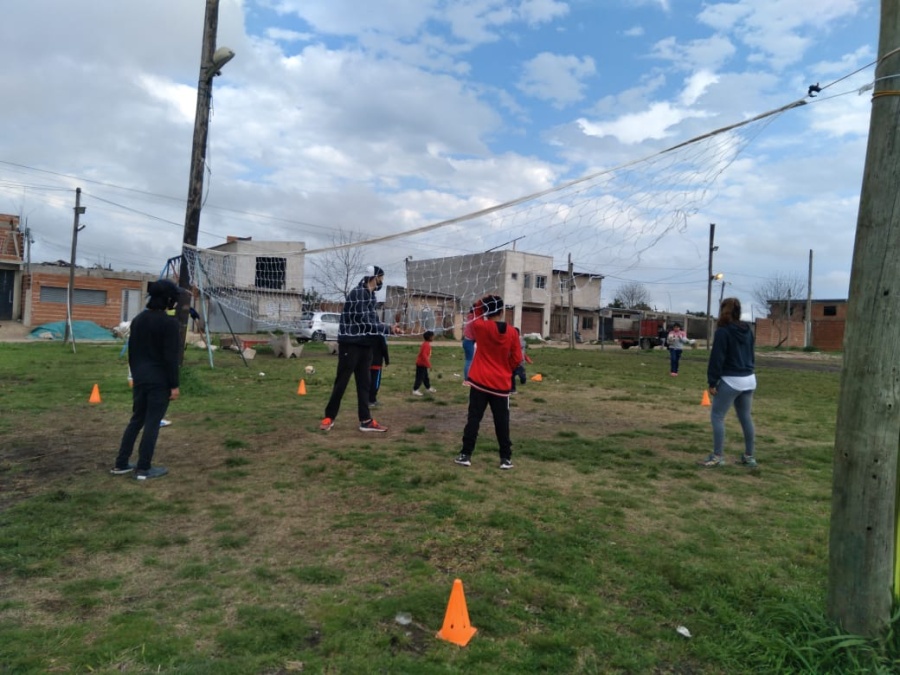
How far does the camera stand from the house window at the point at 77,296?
1304 inches

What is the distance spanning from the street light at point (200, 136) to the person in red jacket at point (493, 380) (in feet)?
20.2

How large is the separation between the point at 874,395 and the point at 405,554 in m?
2.73

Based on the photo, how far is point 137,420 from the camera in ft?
17.9

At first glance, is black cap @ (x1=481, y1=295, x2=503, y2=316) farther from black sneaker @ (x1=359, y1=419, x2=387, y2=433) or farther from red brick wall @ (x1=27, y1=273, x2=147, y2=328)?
red brick wall @ (x1=27, y1=273, x2=147, y2=328)

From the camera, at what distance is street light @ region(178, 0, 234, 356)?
32.6 feet

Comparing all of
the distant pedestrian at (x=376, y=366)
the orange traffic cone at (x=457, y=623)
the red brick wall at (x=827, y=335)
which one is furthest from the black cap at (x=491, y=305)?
the red brick wall at (x=827, y=335)

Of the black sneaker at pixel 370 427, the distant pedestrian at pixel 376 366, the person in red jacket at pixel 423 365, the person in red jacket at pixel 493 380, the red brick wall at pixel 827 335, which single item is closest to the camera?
the person in red jacket at pixel 493 380

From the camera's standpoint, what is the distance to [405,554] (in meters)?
3.76

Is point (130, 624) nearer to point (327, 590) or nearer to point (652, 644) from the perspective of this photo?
point (327, 590)

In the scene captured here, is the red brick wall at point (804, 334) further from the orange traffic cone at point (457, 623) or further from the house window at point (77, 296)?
the orange traffic cone at point (457, 623)

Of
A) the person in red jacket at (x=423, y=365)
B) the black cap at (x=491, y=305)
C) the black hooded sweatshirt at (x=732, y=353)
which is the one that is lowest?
the person in red jacket at (x=423, y=365)

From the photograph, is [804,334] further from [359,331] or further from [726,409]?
[359,331]

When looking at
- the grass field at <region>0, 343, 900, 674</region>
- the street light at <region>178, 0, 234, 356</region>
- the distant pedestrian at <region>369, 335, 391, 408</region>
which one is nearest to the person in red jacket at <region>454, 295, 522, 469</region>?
the grass field at <region>0, 343, 900, 674</region>

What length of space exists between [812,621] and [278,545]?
3.09m
